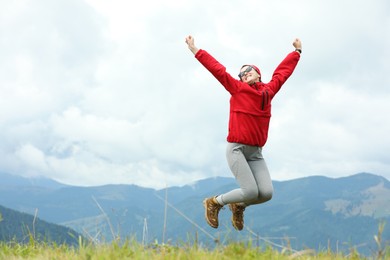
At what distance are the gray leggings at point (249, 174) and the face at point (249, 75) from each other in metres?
1.22

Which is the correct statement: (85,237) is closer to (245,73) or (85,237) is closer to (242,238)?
(242,238)

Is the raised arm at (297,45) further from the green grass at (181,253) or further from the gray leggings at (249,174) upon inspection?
the green grass at (181,253)

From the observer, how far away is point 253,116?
7934 mm

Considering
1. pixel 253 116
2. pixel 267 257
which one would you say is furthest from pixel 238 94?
pixel 267 257

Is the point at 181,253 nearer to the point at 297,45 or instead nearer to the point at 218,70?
the point at 218,70

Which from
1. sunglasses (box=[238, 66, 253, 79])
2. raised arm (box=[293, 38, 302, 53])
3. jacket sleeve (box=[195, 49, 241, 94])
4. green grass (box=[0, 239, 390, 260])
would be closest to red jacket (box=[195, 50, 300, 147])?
jacket sleeve (box=[195, 49, 241, 94])

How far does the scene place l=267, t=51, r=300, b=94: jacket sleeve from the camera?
28.3ft

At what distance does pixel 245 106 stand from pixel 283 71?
1510mm

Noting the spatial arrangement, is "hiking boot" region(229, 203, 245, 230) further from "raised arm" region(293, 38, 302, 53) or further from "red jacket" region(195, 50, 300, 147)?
"raised arm" region(293, 38, 302, 53)

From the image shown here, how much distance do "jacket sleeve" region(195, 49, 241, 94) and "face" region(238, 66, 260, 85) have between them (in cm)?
33

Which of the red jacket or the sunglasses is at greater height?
the sunglasses

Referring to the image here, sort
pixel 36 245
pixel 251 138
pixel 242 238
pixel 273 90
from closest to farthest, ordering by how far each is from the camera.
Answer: pixel 242 238
pixel 36 245
pixel 251 138
pixel 273 90

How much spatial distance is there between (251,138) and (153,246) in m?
3.29

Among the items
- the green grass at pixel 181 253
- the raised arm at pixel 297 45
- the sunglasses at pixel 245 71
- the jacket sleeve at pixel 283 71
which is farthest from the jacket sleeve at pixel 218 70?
the green grass at pixel 181 253
